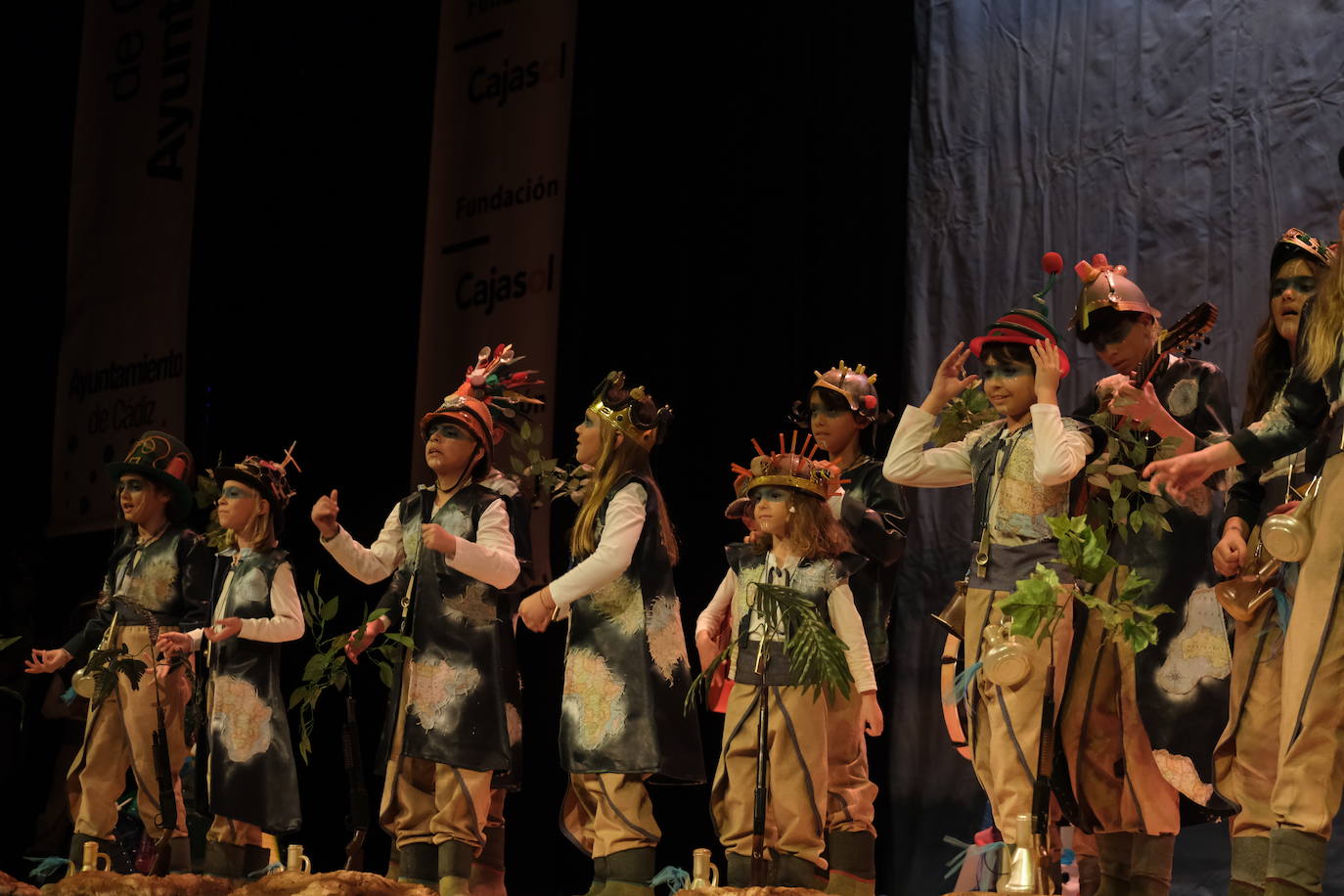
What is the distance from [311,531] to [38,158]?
8.38 ft

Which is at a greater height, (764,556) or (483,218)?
(483,218)

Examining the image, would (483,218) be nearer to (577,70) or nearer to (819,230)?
(577,70)

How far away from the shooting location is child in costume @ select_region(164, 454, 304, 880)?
5.29 metres

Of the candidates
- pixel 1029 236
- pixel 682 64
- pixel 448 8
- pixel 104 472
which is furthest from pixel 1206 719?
pixel 104 472

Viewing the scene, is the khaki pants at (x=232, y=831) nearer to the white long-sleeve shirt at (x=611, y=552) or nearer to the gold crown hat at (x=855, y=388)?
the white long-sleeve shirt at (x=611, y=552)

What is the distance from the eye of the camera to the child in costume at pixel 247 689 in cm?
529

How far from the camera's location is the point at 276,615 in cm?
534

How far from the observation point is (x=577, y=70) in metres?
6.84

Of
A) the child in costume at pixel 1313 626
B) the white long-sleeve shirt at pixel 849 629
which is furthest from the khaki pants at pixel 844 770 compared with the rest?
the child in costume at pixel 1313 626

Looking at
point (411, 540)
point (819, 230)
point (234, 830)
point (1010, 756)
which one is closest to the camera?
point (1010, 756)

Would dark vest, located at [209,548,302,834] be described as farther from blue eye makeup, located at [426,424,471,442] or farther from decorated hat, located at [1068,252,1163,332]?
decorated hat, located at [1068,252,1163,332]

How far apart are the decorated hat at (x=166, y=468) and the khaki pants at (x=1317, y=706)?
13.1 ft

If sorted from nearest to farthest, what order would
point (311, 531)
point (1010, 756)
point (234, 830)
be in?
point (1010, 756) < point (234, 830) < point (311, 531)

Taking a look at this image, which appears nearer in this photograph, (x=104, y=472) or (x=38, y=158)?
(x=104, y=472)
